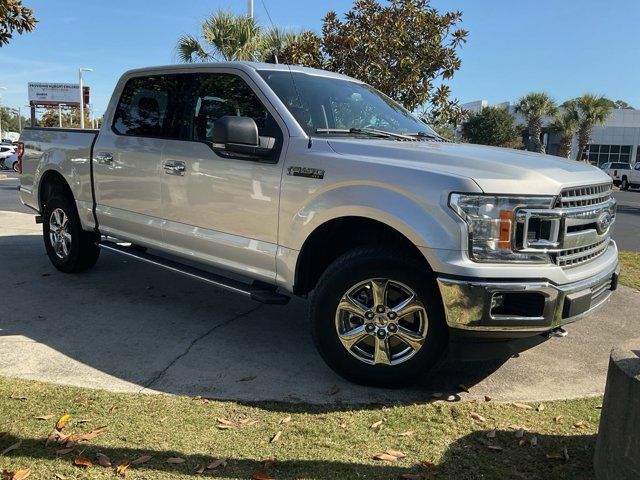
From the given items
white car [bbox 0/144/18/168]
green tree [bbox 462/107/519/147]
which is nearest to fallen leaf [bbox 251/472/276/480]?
white car [bbox 0/144/18/168]

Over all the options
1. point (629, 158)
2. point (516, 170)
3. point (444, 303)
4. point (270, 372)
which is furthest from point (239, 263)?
point (629, 158)

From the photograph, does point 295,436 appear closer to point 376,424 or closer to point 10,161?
point 376,424

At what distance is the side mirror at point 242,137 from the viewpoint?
383 cm

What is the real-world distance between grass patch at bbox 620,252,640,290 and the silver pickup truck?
3.35 metres

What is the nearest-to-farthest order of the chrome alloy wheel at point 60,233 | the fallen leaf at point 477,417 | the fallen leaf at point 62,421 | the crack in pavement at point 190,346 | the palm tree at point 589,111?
the fallen leaf at point 62,421
the fallen leaf at point 477,417
the crack in pavement at point 190,346
the chrome alloy wheel at point 60,233
the palm tree at point 589,111

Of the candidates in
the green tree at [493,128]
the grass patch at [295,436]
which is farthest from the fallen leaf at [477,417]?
the green tree at [493,128]

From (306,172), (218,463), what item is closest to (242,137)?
(306,172)

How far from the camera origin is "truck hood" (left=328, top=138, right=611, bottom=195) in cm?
317

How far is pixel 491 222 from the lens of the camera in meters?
3.14

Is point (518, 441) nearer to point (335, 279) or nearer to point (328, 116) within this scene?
point (335, 279)

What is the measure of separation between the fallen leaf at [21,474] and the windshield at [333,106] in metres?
2.58

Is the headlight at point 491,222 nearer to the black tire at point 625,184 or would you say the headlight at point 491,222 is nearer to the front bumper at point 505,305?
the front bumper at point 505,305

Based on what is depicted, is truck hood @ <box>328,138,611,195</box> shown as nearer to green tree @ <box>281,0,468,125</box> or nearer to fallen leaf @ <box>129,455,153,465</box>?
fallen leaf @ <box>129,455,153,465</box>

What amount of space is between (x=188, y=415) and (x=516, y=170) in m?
2.34
